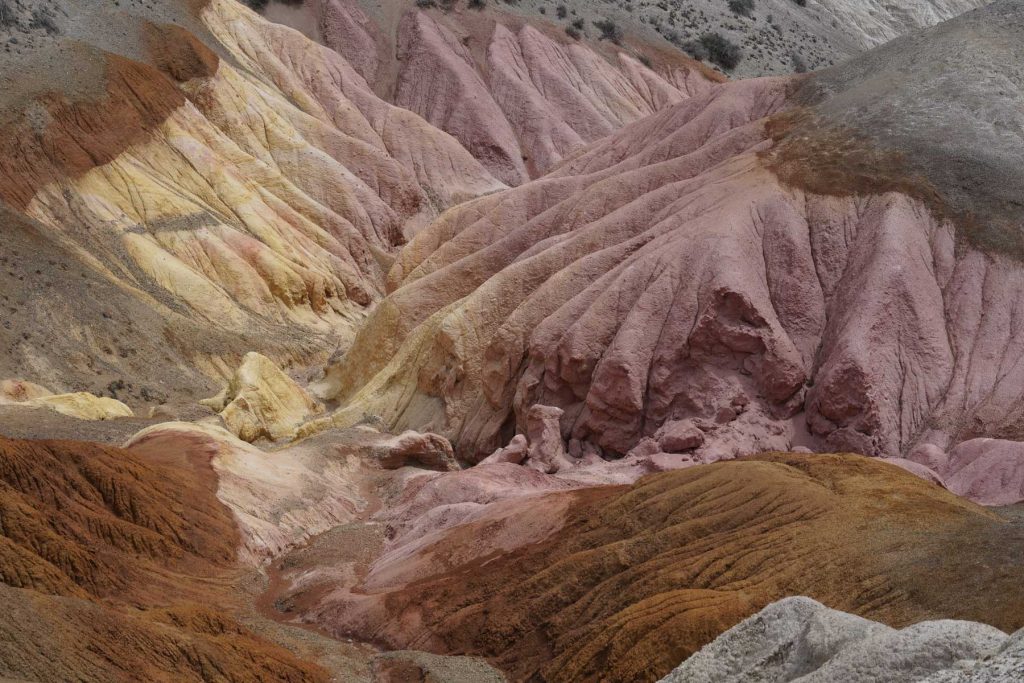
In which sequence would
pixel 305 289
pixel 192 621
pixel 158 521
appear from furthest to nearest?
1. pixel 305 289
2. pixel 158 521
3. pixel 192 621

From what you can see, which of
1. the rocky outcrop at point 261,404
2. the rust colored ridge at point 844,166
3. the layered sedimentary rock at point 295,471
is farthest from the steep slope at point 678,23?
the layered sedimentary rock at point 295,471

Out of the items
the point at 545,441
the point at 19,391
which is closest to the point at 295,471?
the point at 545,441

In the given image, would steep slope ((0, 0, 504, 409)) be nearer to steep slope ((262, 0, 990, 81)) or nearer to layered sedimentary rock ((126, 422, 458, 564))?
layered sedimentary rock ((126, 422, 458, 564))

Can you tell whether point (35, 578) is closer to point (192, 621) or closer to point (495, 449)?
point (192, 621)

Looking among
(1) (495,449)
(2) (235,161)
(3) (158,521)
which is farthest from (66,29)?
(3) (158,521)

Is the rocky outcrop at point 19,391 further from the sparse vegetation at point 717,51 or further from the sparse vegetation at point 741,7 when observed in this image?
the sparse vegetation at point 741,7
